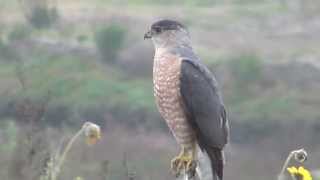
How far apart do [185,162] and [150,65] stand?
22.7 meters

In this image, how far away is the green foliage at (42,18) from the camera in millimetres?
31902

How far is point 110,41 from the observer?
29.0m

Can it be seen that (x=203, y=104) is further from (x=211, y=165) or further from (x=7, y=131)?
(x=7, y=131)

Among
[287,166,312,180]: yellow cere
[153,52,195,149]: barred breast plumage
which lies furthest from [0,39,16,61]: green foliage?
[287,166,312,180]: yellow cere

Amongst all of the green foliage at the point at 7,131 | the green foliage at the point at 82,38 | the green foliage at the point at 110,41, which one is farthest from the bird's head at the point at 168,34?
the green foliage at the point at 82,38

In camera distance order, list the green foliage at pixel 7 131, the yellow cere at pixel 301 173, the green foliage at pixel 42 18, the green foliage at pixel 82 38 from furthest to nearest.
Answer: the green foliage at pixel 42 18 → the green foliage at pixel 82 38 → the green foliage at pixel 7 131 → the yellow cere at pixel 301 173

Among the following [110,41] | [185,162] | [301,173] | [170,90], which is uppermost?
[170,90]

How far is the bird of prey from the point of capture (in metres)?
5.18

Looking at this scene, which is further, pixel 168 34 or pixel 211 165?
pixel 168 34

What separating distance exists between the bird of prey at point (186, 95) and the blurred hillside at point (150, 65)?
424 inches

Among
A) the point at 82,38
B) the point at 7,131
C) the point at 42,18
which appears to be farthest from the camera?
the point at 42,18

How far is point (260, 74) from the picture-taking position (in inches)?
1118

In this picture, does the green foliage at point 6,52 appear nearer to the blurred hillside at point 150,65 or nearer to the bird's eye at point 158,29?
the blurred hillside at point 150,65

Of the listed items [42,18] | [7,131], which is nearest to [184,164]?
[7,131]
